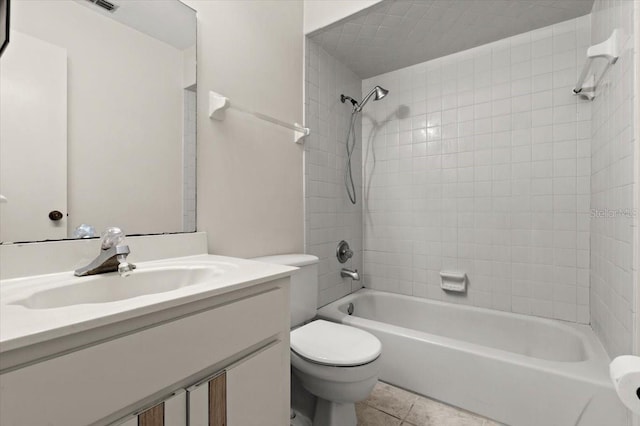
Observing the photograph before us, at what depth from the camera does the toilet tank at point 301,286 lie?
1.49 meters

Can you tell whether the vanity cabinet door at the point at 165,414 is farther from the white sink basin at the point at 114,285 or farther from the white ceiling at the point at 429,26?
the white ceiling at the point at 429,26

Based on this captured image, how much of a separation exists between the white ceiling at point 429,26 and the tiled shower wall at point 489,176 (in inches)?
4.5

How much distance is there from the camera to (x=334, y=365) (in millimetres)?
1146

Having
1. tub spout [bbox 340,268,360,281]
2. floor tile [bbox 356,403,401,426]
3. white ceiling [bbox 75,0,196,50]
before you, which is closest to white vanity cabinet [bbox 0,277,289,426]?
floor tile [bbox 356,403,401,426]

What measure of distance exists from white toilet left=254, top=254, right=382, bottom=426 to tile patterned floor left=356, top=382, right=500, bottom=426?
0.21m

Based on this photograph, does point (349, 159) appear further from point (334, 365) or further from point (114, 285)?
point (114, 285)

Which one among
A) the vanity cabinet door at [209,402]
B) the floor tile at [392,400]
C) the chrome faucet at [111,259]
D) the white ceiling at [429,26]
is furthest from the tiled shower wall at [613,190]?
the chrome faucet at [111,259]

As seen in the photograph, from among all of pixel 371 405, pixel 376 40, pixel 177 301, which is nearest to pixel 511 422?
pixel 371 405

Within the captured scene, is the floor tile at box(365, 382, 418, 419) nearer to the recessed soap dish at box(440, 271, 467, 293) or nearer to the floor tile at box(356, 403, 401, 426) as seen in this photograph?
the floor tile at box(356, 403, 401, 426)

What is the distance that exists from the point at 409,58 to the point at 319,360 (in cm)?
210

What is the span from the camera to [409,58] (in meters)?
2.21

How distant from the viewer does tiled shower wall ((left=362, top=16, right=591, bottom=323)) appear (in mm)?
1781

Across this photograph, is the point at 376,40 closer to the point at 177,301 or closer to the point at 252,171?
the point at 252,171

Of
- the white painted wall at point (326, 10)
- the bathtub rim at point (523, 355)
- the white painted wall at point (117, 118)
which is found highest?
the white painted wall at point (326, 10)
